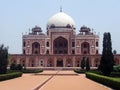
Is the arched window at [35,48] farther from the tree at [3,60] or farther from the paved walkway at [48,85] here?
the paved walkway at [48,85]

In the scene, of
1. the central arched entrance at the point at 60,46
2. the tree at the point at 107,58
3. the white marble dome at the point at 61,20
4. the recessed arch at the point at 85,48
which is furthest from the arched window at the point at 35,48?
the tree at the point at 107,58

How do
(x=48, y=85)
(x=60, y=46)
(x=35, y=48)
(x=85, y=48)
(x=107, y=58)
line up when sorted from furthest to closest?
(x=60, y=46)
(x=35, y=48)
(x=85, y=48)
(x=107, y=58)
(x=48, y=85)

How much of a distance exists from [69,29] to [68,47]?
3.19 metres

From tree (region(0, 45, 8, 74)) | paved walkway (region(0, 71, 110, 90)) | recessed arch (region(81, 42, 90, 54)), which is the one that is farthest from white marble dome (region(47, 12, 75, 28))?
paved walkway (region(0, 71, 110, 90))

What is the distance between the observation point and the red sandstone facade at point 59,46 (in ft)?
197

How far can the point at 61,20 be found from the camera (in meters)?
64.7

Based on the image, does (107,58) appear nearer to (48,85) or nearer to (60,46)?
(48,85)

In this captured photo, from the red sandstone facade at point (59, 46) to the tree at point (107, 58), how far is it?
104 ft

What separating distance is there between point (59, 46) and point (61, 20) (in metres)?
4.78

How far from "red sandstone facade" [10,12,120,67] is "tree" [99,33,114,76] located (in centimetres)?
3185

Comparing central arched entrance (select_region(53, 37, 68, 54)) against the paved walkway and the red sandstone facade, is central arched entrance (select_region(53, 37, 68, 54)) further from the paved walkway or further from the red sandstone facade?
the paved walkway

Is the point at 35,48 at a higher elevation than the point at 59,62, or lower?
higher

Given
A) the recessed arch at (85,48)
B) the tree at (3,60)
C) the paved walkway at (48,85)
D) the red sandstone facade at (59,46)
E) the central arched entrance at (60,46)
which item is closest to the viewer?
the paved walkway at (48,85)

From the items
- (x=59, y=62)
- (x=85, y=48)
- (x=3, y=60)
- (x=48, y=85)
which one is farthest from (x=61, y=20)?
(x=48, y=85)
